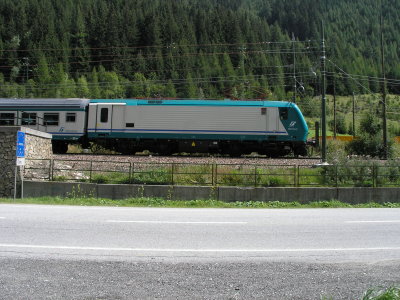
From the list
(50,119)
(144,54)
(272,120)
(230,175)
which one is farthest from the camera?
(144,54)

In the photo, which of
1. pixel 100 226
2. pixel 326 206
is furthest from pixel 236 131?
pixel 100 226

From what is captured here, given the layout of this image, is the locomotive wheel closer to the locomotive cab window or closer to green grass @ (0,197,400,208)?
green grass @ (0,197,400,208)

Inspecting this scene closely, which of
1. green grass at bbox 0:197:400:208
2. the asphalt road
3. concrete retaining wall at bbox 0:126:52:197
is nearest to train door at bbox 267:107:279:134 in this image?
green grass at bbox 0:197:400:208

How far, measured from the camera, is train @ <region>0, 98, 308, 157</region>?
2570 cm

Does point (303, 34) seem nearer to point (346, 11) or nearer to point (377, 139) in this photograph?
point (346, 11)

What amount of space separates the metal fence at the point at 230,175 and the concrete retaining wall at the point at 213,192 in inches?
26.3

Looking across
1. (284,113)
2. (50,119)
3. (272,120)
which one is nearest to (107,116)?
(50,119)

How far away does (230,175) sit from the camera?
696 inches

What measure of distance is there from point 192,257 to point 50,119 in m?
22.4

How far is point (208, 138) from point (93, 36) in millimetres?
85423

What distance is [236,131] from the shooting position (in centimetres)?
2573

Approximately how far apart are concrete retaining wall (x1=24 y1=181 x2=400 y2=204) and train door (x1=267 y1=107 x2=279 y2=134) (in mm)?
9285

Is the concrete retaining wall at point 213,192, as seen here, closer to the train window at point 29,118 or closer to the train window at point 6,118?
the train window at point 29,118

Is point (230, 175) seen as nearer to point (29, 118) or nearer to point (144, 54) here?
point (29, 118)
